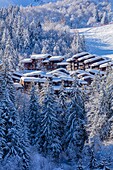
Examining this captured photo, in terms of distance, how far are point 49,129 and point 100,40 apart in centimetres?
10958

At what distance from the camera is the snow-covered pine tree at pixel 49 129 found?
43625mm

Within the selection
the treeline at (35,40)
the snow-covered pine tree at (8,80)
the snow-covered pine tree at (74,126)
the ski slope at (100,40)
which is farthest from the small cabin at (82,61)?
the snow-covered pine tree at (8,80)

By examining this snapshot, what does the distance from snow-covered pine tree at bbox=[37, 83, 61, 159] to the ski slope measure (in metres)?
80.3

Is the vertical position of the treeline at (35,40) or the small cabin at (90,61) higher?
the treeline at (35,40)

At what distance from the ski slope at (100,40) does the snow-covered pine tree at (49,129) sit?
264 feet

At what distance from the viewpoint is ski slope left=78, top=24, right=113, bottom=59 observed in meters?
132

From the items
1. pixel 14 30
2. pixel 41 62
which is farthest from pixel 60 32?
pixel 41 62

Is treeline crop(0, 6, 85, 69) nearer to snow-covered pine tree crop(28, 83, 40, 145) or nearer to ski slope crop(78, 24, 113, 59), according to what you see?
ski slope crop(78, 24, 113, 59)

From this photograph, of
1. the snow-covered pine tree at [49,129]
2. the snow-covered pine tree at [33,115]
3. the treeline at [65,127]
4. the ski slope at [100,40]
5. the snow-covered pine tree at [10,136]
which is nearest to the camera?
the snow-covered pine tree at [10,136]

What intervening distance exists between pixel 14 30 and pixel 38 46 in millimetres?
12097

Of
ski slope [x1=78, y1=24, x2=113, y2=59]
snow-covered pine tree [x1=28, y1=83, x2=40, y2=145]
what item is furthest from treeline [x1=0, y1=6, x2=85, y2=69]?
snow-covered pine tree [x1=28, y1=83, x2=40, y2=145]

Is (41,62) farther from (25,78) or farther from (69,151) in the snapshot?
(69,151)

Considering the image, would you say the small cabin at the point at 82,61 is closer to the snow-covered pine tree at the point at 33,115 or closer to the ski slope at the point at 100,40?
the ski slope at the point at 100,40

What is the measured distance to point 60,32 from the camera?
5074 inches
